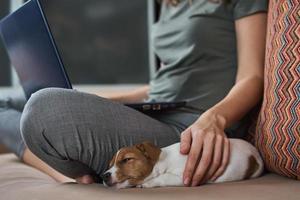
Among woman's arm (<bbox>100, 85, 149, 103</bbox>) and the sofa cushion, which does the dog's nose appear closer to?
the sofa cushion

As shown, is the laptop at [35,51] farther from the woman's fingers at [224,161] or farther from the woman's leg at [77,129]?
the woman's fingers at [224,161]

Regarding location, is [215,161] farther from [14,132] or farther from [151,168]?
[14,132]

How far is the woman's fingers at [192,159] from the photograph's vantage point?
2.73 feet

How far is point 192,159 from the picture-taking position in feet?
2.75

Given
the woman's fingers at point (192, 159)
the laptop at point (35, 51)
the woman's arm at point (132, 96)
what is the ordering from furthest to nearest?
the woman's arm at point (132, 96)
the laptop at point (35, 51)
the woman's fingers at point (192, 159)

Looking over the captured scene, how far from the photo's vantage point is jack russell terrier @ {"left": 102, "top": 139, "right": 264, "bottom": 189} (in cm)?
86

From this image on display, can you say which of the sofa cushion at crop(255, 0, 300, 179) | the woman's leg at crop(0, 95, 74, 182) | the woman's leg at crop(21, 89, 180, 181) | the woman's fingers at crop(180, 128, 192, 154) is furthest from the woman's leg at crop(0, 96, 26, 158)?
the sofa cushion at crop(255, 0, 300, 179)

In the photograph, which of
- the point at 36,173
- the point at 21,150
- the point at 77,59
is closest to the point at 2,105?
the point at 21,150

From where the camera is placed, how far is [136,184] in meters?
0.87

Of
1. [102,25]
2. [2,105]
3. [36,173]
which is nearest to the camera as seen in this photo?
[36,173]

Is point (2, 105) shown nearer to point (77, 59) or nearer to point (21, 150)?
point (21, 150)

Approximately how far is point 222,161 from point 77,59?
1595 mm

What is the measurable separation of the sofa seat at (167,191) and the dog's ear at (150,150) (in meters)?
0.07

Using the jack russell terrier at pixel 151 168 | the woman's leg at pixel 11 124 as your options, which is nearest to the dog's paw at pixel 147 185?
the jack russell terrier at pixel 151 168
